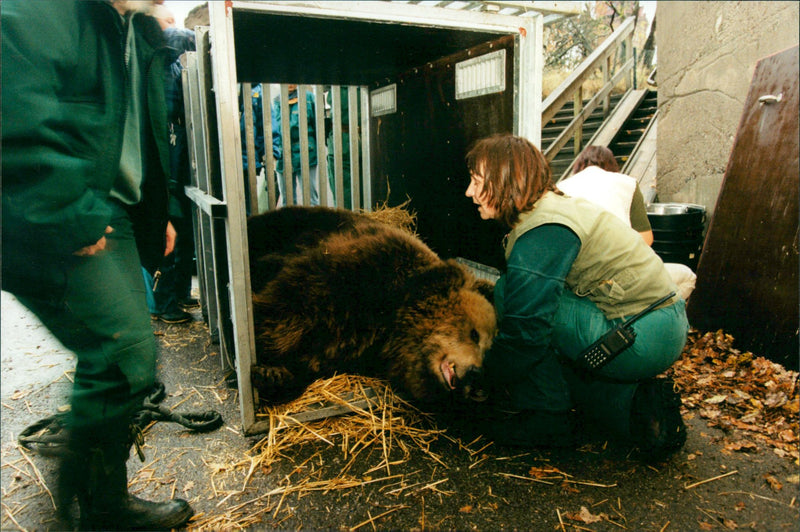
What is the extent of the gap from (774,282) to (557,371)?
199 centimetres

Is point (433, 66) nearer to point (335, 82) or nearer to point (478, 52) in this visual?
point (478, 52)

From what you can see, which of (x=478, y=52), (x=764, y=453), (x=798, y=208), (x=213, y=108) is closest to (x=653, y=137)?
(x=798, y=208)

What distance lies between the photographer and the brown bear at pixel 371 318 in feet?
9.16

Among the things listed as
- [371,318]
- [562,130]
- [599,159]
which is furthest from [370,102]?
[562,130]

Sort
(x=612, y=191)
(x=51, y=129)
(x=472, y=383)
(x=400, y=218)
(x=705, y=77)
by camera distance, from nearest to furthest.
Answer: (x=51, y=129) < (x=472, y=383) < (x=612, y=191) < (x=400, y=218) < (x=705, y=77)

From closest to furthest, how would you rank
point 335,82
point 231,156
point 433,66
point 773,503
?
point 773,503 → point 231,156 → point 433,66 → point 335,82

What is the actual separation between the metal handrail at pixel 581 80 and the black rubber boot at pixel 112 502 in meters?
7.21

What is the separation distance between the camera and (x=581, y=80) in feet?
30.6

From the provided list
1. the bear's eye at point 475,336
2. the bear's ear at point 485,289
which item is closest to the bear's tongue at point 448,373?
the bear's eye at point 475,336

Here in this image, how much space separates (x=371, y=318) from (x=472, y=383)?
660 millimetres

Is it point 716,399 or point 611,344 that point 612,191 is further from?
point 611,344

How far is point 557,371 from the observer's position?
2629mm

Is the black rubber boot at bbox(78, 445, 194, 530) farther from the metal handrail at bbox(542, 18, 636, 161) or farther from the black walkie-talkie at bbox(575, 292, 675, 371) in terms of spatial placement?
the metal handrail at bbox(542, 18, 636, 161)

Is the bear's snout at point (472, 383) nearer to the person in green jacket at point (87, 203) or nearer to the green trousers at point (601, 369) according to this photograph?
the green trousers at point (601, 369)
